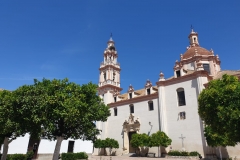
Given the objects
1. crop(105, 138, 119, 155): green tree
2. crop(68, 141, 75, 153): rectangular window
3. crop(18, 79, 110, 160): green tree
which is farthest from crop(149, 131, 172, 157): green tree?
crop(68, 141, 75, 153): rectangular window

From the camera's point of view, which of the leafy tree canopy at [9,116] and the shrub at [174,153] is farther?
the shrub at [174,153]

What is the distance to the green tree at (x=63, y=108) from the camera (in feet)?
51.0

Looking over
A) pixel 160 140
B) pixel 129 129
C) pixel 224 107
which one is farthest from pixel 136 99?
pixel 224 107

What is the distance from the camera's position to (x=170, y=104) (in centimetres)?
3127

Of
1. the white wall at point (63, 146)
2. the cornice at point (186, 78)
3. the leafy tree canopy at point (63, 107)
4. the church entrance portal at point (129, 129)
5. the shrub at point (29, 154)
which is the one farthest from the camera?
the church entrance portal at point (129, 129)

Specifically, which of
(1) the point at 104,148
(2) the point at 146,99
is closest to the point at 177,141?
(2) the point at 146,99

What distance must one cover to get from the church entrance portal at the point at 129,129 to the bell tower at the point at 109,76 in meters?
7.06

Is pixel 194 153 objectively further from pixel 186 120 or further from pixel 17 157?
pixel 17 157

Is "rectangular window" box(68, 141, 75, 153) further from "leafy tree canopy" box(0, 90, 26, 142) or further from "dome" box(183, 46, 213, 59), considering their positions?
"dome" box(183, 46, 213, 59)

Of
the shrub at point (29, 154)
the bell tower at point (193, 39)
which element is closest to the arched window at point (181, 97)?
the bell tower at point (193, 39)

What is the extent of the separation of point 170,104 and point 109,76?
16.9m

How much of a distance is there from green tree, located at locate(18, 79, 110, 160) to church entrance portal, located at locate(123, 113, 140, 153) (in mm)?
16004

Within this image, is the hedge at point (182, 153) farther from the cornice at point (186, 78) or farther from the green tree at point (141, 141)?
the cornice at point (186, 78)

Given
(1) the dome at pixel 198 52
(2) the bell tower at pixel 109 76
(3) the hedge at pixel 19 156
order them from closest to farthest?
(3) the hedge at pixel 19 156 → (1) the dome at pixel 198 52 → (2) the bell tower at pixel 109 76
